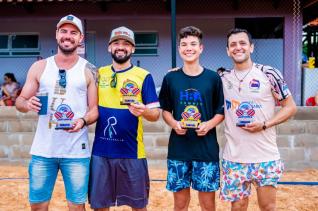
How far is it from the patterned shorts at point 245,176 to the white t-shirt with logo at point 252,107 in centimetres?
5

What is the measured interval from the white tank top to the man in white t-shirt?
133cm

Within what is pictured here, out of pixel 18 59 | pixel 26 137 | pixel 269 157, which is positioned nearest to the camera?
pixel 269 157

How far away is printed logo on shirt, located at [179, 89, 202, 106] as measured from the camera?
138 inches

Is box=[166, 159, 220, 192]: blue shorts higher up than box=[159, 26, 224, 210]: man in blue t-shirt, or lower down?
lower down

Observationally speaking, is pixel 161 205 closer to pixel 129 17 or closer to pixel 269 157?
pixel 269 157

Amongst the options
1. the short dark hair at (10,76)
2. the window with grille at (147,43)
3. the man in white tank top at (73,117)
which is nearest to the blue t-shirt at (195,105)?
the man in white tank top at (73,117)

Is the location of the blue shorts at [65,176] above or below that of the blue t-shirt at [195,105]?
below

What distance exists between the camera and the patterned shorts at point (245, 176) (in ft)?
11.5

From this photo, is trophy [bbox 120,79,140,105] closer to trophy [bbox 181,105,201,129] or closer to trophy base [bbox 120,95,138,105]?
trophy base [bbox 120,95,138,105]

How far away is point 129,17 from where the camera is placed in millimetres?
12297

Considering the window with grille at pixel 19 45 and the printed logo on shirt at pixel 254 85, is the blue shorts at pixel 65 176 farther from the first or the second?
the window with grille at pixel 19 45

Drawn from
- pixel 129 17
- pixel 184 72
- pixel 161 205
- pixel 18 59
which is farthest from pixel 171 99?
pixel 18 59

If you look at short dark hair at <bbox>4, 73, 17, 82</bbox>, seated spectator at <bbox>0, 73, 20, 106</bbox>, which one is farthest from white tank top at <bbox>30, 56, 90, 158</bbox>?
short dark hair at <bbox>4, 73, 17, 82</bbox>

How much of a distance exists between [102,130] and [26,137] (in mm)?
4936
